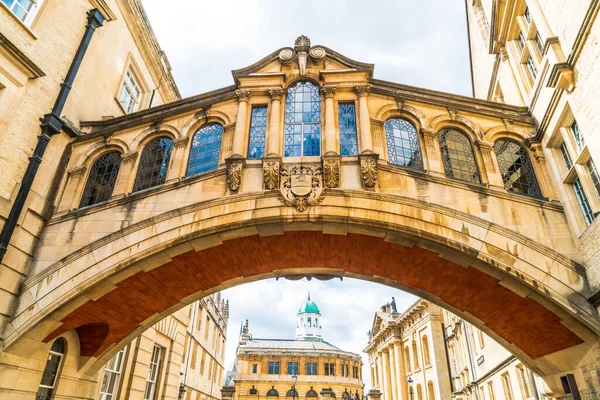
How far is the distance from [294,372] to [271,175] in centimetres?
6364

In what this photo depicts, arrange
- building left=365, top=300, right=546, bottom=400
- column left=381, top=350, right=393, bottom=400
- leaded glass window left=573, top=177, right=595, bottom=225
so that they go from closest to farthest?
leaded glass window left=573, top=177, right=595, bottom=225
building left=365, top=300, right=546, bottom=400
column left=381, top=350, right=393, bottom=400

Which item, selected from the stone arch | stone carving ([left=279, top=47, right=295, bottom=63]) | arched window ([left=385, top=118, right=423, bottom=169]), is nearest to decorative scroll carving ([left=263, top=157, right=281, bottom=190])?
the stone arch

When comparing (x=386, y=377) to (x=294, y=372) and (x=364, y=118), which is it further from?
(x=364, y=118)

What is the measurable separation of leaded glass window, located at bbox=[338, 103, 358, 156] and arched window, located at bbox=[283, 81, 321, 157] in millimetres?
610

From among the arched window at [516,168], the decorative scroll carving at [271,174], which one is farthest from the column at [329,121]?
the arched window at [516,168]

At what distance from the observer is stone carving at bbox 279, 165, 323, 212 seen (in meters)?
9.24

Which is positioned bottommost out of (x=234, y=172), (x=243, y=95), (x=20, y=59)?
(x=234, y=172)

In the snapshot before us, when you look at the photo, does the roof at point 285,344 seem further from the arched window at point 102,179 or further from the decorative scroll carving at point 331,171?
the decorative scroll carving at point 331,171

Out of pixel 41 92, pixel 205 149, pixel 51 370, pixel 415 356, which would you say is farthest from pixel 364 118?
pixel 415 356

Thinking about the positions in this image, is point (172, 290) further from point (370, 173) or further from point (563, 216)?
point (563, 216)

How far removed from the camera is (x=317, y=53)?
11.5m

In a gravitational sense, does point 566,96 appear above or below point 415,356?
below

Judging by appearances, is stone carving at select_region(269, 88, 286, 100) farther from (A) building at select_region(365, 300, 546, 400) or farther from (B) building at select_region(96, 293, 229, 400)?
(A) building at select_region(365, 300, 546, 400)

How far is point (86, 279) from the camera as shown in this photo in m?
9.12
